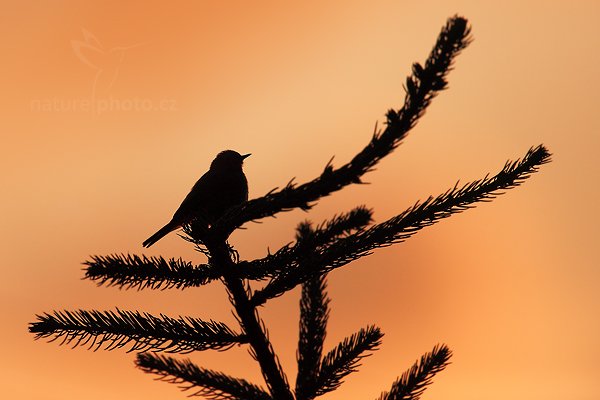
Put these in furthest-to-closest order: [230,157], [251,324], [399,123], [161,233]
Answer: [230,157]
[161,233]
[251,324]
[399,123]

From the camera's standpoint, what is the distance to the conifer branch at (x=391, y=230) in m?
2.58

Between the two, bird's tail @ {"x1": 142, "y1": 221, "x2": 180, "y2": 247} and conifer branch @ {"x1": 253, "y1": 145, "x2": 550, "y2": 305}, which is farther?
bird's tail @ {"x1": 142, "y1": 221, "x2": 180, "y2": 247}

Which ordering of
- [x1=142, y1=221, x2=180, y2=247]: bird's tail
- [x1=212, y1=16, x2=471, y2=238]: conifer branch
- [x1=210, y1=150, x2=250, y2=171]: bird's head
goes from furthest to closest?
1. [x1=210, y1=150, x2=250, y2=171]: bird's head
2. [x1=142, y1=221, x2=180, y2=247]: bird's tail
3. [x1=212, y1=16, x2=471, y2=238]: conifer branch

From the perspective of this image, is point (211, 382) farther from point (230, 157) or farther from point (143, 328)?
point (230, 157)

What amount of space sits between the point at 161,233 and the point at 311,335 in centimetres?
314

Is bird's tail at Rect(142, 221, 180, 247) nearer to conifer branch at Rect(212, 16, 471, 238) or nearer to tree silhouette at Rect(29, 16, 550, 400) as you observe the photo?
tree silhouette at Rect(29, 16, 550, 400)

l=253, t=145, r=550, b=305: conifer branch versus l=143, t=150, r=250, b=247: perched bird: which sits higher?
l=143, t=150, r=250, b=247: perched bird

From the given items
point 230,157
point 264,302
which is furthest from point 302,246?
point 230,157

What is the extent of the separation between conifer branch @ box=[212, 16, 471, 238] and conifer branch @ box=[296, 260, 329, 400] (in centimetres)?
95

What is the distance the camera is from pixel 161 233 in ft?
19.0

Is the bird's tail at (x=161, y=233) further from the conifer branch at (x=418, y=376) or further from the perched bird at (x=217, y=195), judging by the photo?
the conifer branch at (x=418, y=376)

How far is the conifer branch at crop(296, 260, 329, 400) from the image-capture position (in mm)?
2633

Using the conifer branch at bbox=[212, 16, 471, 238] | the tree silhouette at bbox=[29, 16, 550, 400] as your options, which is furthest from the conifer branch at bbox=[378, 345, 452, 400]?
the conifer branch at bbox=[212, 16, 471, 238]

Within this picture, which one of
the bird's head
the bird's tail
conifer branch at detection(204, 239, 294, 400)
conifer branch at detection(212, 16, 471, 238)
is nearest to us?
conifer branch at detection(212, 16, 471, 238)
